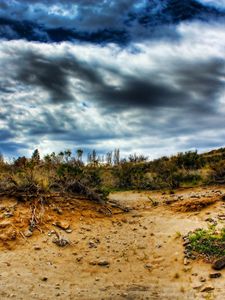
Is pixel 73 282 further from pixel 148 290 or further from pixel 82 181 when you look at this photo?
pixel 82 181

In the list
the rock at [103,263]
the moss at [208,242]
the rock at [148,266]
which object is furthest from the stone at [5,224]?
the moss at [208,242]

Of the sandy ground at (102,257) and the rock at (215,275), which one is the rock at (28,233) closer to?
the sandy ground at (102,257)

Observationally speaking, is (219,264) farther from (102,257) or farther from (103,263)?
(102,257)

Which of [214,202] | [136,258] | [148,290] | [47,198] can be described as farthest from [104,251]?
[214,202]

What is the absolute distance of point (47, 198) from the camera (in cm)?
1059

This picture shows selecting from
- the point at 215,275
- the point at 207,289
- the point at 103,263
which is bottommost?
the point at 207,289

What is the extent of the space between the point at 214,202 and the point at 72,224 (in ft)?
13.0

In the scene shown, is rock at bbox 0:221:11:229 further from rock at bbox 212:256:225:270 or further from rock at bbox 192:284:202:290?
rock at bbox 212:256:225:270

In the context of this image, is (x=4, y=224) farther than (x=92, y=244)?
Yes

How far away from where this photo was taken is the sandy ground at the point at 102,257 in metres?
6.55

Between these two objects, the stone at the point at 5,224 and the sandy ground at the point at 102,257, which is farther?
the stone at the point at 5,224

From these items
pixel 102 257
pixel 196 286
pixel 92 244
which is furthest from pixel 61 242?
pixel 196 286

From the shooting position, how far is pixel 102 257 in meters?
8.18

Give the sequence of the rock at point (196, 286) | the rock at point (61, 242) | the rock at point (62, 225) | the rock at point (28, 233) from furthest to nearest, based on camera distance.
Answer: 1. the rock at point (62, 225)
2. the rock at point (28, 233)
3. the rock at point (61, 242)
4. the rock at point (196, 286)
